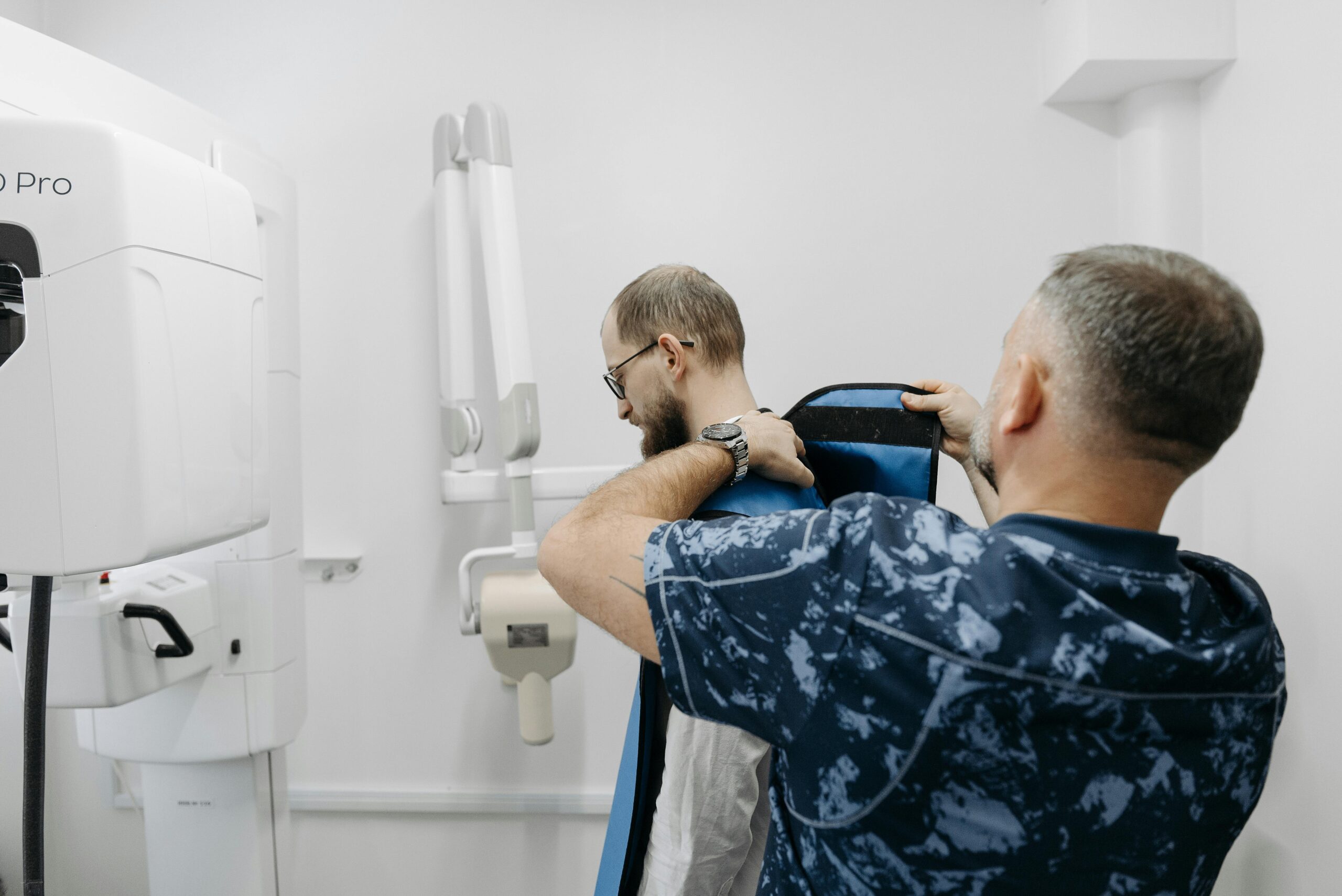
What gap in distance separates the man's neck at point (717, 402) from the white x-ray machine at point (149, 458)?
0.61 m

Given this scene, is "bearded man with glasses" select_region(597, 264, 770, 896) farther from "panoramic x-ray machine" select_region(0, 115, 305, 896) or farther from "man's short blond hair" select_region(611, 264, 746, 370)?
"panoramic x-ray machine" select_region(0, 115, 305, 896)

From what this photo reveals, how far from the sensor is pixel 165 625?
48.1 inches

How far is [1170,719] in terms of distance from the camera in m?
0.61

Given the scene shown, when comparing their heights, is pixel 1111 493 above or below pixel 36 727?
above

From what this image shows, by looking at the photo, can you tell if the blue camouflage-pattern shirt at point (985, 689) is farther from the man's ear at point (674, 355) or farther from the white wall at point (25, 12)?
the white wall at point (25, 12)

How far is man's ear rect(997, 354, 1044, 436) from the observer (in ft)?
2.21

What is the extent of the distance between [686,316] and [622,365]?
12 cm

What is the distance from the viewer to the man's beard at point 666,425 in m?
1.16

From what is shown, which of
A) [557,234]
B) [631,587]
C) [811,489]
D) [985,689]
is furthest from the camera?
[557,234]

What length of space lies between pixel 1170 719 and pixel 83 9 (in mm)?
2540

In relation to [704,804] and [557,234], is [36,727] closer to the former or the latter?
[704,804]

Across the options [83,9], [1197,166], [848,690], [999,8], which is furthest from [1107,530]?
[83,9]

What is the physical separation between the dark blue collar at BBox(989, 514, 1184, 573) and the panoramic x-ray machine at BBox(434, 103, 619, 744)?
3.69 feet

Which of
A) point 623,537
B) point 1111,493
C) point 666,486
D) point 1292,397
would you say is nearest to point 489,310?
point 666,486
